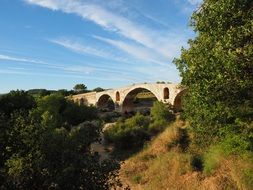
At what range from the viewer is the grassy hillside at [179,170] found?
25516 mm

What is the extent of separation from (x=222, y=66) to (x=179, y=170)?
501 inches

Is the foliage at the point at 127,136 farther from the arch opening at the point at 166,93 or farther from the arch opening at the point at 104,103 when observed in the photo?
the arch opening at the point at 104,103

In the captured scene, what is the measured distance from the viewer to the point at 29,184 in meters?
11.4

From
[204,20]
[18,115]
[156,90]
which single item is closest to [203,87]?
[204,20]

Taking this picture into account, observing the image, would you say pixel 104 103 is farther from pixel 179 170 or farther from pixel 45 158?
pixel 45 158

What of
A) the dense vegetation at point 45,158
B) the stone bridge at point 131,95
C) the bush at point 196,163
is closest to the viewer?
the dense vegetation at point 45,158

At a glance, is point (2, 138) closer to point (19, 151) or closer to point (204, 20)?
point (19, 151)

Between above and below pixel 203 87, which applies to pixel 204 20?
above

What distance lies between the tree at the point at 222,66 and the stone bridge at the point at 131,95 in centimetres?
2999

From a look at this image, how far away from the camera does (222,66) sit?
19.0 meters

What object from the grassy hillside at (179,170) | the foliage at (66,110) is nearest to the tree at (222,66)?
the grassy hillside at (179,170)

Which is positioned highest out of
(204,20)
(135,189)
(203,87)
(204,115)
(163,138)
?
(204,20)

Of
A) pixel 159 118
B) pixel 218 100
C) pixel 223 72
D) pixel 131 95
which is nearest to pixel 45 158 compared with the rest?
pixel 223 72

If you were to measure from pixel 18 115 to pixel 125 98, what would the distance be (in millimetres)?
75366
